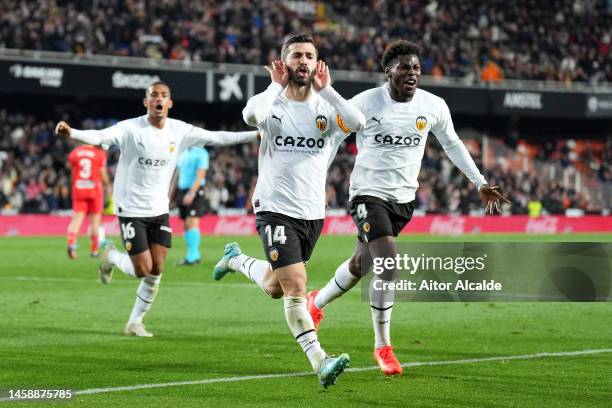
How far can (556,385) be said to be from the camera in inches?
307

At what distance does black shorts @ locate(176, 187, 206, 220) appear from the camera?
19766 mm

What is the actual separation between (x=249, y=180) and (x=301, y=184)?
2933 cm

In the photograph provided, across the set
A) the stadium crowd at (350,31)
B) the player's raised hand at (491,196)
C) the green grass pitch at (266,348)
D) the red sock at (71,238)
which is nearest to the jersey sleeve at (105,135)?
the green grass pitch at (266,348)

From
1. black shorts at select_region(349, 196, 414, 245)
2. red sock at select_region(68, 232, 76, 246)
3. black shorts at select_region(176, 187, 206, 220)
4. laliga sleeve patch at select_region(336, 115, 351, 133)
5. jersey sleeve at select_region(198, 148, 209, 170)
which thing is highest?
laliga sleeve patch at select_region(336, 115, 351, 133)

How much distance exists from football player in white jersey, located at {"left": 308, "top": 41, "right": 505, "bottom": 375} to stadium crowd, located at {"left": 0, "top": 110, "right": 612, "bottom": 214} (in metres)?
24.0

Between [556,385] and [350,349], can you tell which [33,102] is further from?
[556,385]

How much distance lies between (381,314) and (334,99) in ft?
6.17

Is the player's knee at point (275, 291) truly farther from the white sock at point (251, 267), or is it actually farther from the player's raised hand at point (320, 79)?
the player's raised hand at point (320, 79)

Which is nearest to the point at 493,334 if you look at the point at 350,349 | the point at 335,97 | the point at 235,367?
the point at 350,349

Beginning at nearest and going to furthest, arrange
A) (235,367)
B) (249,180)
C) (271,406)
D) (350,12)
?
1. (271,406)
2. (235,367)
3. (249,180)
4. (350,12)

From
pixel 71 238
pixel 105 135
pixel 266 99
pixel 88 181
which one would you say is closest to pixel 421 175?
pixel 88 181

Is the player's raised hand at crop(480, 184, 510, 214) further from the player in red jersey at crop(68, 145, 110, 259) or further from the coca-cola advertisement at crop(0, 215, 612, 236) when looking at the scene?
the coca-cola advertisement at crop(0, 215, 612, 236)

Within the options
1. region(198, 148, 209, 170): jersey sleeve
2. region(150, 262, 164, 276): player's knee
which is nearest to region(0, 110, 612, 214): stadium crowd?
region(198, 148, 209, 170): jersey sleeve

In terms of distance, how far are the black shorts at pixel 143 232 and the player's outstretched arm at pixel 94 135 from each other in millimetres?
807
